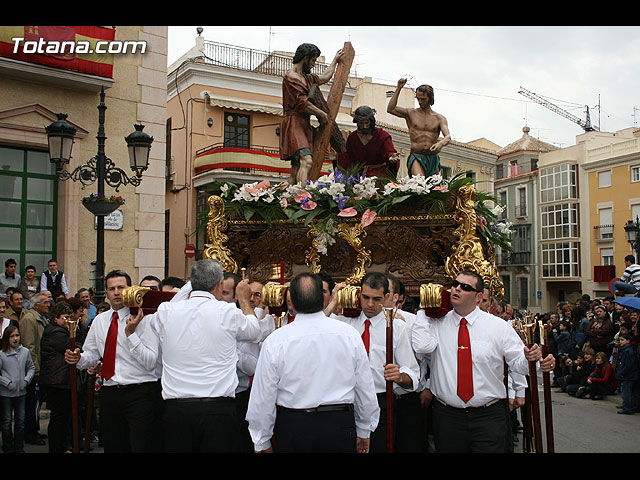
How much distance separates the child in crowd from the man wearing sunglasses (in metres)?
4.51

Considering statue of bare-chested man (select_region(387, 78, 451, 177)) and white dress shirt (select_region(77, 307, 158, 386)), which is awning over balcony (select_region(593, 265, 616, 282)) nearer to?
statue of bare-chested man (select_region(387, 78, 451, 177))

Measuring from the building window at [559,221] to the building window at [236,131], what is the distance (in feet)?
78.1

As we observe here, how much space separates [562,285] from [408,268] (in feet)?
124

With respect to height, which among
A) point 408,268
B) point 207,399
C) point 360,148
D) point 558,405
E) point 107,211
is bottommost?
point 558,405

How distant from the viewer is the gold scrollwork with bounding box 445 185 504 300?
21.1 ft

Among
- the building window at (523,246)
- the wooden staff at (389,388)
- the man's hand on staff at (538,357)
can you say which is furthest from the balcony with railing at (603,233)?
the wooden staff at (389,388)

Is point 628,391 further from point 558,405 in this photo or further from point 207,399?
point 207,399

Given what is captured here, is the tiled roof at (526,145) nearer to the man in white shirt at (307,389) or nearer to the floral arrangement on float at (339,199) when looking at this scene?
the floral arrangement on float at (339,199)

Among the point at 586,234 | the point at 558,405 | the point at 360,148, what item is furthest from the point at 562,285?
the point at 360,148

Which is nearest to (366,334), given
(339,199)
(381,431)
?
(381,431)

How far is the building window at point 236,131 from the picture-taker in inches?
956

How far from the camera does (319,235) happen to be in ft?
22.2

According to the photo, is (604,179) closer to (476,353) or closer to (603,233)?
(603,233)

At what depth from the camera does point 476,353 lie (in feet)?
14.8
